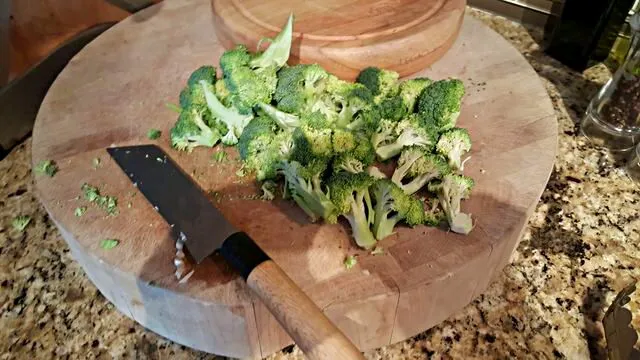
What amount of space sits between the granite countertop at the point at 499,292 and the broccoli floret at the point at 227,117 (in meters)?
0.42

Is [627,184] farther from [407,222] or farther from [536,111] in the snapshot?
[407,222]

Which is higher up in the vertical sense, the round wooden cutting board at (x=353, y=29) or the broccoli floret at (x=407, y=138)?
the round wooden cutting board at (x=353, y=29)

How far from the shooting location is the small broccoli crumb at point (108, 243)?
0.95 metres

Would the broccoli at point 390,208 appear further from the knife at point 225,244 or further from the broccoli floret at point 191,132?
the broccoli floret at point 191,132

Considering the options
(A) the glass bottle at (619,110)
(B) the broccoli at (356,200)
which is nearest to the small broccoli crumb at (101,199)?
(B) the broccoli at (356,200)

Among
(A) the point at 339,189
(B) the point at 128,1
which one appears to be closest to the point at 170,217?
(A) the point at 339,189

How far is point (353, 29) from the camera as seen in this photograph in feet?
4.24

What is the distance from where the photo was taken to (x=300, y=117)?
1085mm

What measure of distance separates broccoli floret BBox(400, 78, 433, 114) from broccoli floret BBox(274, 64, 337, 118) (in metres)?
0.16

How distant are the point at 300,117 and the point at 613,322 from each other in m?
0.71

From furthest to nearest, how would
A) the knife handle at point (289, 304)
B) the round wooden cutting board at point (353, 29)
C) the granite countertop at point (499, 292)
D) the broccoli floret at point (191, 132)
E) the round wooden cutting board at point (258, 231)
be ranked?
the round wooden cutting board at point (353, 29)
the broccoli floret at point (191, 132)
the granite countertop at point (499, 292)
the round wooden cutting board at point (258, 231)
the knife handle at point (289, 304)

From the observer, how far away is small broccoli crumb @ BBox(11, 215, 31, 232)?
3.93 ft

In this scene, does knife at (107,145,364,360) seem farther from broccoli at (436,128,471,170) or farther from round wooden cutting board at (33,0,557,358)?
broccoli at (436,128,471,170)

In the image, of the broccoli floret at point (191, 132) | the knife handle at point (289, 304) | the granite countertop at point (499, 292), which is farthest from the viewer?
the broccoli floret at point (191, 132)
